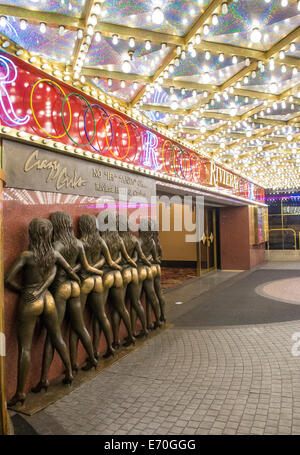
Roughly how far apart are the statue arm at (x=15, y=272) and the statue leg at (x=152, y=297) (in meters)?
2.49

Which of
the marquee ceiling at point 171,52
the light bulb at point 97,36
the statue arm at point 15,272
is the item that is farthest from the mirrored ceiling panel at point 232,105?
the statue arm at point 15,272

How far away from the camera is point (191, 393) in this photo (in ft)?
10.8

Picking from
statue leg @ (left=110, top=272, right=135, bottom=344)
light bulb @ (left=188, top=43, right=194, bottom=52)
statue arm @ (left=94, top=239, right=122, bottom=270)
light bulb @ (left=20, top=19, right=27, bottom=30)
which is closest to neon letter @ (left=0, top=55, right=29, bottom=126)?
light bulb @ (left=20, top=19, right=27, bottom=30)

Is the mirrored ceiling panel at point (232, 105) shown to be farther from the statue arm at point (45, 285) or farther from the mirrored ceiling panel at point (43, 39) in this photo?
the statue arm at point (45, 285)

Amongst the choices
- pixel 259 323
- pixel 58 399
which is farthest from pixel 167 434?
pixel 259 323

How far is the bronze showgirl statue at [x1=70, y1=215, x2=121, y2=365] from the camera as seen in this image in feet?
13.2

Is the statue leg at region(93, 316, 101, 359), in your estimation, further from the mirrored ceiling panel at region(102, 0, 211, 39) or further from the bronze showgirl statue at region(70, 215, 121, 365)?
the mirrored ceiling panel at region(102, 0, 211, 39)

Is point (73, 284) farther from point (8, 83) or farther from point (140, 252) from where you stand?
point (8, 83)

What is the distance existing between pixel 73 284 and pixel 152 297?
2.01 m

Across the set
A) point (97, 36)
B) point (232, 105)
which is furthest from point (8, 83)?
point (232, 105)

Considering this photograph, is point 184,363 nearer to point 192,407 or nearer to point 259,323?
point 192,407

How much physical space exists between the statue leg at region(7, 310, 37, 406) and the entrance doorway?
356 inches
